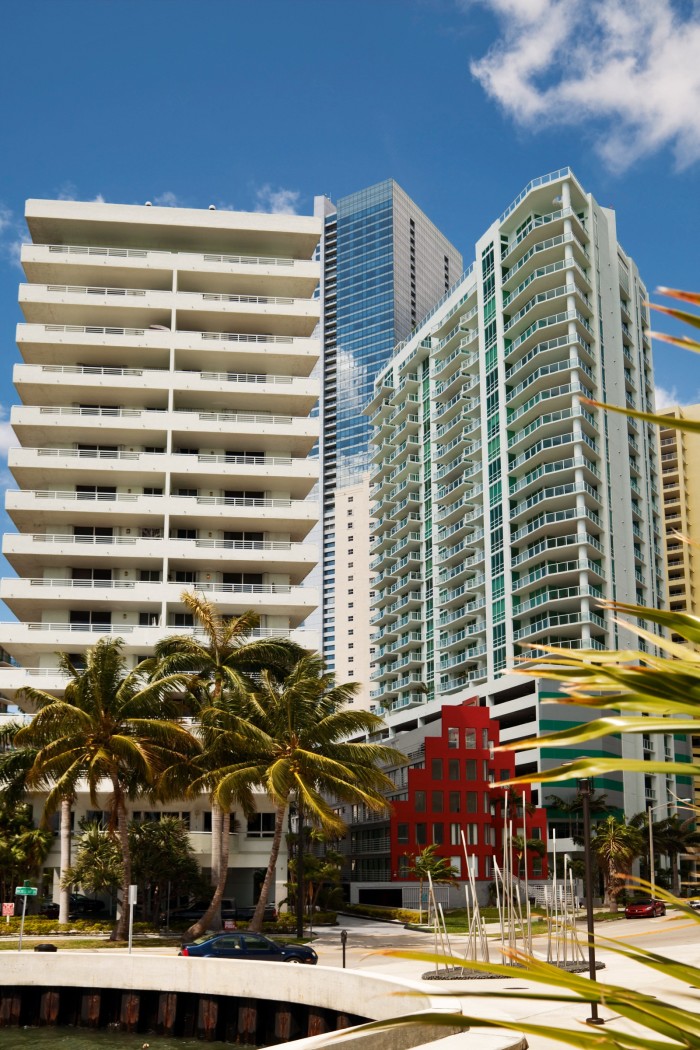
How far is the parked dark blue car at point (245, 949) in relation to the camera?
3469 cm

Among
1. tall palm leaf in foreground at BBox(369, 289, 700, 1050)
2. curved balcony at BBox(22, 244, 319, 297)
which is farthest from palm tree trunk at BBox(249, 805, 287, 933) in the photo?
tall palm leaf in foreground at BBox(369, 289, 700, 1050)

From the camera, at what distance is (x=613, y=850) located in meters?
65.9

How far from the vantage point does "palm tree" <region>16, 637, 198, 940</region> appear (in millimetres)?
43219

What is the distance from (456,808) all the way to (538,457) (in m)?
32.1

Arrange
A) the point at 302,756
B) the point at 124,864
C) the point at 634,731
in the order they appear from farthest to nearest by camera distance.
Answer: the point at 124,864
the point at 302,756
the point at 634,731

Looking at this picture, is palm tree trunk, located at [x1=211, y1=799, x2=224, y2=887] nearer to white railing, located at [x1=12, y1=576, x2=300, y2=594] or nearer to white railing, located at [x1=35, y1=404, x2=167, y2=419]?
white railing, located at [x1=12, y1=576, x2=300, y2=594]

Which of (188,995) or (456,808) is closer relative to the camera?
(188,995)

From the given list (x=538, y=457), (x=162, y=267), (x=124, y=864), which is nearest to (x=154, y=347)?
(x=162, y=267)

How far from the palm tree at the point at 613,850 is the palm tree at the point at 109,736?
31.3 metres

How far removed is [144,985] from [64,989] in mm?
3123

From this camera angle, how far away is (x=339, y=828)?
42750 millimetres

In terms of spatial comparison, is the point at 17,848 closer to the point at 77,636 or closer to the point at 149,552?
the point at 77,636

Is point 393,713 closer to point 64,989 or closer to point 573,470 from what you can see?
point 573,470

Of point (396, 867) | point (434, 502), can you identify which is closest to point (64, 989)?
point (396, 867)
